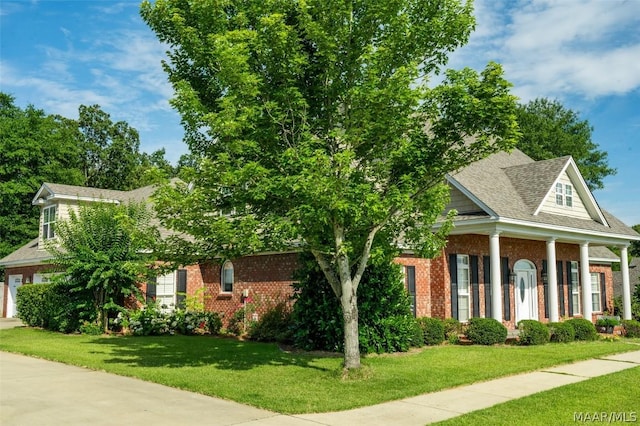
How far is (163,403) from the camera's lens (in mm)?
9133

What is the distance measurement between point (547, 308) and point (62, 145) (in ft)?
114

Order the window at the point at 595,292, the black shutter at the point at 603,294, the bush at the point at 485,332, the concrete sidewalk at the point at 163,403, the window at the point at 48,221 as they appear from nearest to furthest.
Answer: the concrete sidewalk at the point at 163,403
the bush at the point at 485,332
the window at the point at 48,221
the window at the point at 595,292
the black shutter at the point at 603,294

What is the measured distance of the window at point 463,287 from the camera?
19.8m

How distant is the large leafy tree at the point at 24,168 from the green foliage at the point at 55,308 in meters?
16.7

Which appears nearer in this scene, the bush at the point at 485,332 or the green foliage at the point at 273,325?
the bush at the point at 485,332

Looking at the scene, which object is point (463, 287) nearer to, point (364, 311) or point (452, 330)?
point (452, 330)

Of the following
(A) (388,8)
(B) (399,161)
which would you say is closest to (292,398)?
(B) (399,161)

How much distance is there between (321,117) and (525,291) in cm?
1389

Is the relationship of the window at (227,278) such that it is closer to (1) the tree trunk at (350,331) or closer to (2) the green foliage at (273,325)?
(2) the green foliage at (273,325)

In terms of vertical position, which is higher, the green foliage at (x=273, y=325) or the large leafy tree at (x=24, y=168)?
the large leafy tree at (x=24, y=168)

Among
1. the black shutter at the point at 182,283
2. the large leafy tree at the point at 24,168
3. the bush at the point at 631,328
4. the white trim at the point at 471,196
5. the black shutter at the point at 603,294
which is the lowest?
the bush at the point at 631,328

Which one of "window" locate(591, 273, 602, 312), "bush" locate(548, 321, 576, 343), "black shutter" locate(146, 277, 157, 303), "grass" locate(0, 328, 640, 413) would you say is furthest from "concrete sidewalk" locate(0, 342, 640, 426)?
"window" locate(591, 273, 602, 312)

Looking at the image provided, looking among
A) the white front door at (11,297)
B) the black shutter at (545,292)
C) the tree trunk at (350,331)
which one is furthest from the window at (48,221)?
the black shutter at (545,292)

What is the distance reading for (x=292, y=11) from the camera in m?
11.9
